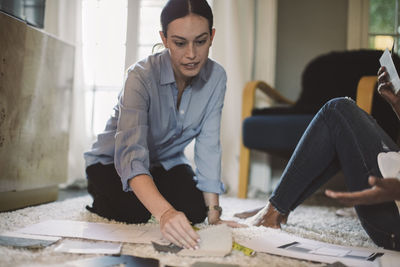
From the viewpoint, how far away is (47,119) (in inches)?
70.0

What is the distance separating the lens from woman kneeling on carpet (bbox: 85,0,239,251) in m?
1.04

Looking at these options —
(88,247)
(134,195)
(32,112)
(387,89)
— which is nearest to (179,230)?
(88,247)

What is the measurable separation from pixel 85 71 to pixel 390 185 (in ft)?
7.22

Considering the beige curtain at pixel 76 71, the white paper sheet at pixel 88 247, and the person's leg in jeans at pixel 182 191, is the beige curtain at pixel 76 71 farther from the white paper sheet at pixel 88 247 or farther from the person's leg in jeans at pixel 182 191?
the white paper sheet at pixel 88 247

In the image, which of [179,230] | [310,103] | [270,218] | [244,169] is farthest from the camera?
[310,103]

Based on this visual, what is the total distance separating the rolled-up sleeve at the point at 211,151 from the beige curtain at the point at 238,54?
1210 mm

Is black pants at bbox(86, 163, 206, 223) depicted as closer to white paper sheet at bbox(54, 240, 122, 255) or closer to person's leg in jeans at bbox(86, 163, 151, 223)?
person's leg in jeans at bbox(86, 163, 151, 223)

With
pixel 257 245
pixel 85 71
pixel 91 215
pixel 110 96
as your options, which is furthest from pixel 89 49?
pixel 257 245

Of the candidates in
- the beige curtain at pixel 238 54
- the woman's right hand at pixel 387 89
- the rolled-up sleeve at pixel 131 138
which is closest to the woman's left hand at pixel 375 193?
the woman's right hand at pixel 387 89

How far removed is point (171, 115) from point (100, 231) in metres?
0.40

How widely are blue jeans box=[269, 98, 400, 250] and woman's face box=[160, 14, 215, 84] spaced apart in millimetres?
385

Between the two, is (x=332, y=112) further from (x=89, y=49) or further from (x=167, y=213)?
(x=89, y=49)

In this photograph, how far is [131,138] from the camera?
102 cm

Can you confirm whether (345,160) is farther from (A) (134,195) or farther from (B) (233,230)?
(A) (134,195)
